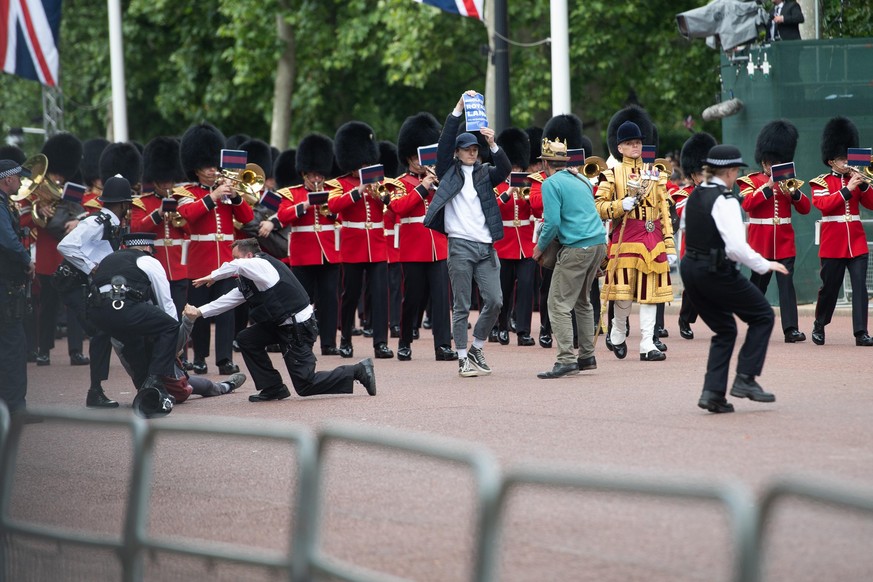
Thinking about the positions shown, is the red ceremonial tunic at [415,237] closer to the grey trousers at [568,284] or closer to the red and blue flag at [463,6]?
the grey trousers at [568,284]

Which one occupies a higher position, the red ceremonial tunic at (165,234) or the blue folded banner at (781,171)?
the blue folded banner at (781,171)

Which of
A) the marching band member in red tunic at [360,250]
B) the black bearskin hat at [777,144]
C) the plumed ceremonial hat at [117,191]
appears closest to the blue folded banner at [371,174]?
the marching band member in red tunic at [360,250]

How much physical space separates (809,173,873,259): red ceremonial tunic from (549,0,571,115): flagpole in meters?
6.26

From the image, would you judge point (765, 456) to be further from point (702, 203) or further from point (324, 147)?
point (324, 147)

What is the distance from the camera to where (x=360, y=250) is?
13312mm

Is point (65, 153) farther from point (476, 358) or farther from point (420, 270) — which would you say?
point (476, 358)

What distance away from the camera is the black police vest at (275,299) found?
9836mm

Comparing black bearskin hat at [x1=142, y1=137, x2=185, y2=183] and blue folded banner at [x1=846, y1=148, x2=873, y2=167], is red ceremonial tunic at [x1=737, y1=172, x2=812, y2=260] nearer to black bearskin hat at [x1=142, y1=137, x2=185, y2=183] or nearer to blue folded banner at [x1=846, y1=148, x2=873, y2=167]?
blue folded banner at [x1=846, y1=148, x2=873, y2=167]

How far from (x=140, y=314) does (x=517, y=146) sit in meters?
5.99

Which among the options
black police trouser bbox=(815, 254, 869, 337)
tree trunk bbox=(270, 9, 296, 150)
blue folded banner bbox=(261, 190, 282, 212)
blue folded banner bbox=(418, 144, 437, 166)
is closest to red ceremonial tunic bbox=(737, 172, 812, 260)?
black police trouser bbox=(815, 254, 869, 337)

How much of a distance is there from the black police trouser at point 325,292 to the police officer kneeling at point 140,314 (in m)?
3.43

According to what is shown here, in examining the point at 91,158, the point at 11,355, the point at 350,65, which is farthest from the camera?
the point at 350,65

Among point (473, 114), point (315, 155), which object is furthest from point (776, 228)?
point (315, 155)

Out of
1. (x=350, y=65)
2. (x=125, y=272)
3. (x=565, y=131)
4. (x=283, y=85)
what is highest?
(x=350, y=65)
